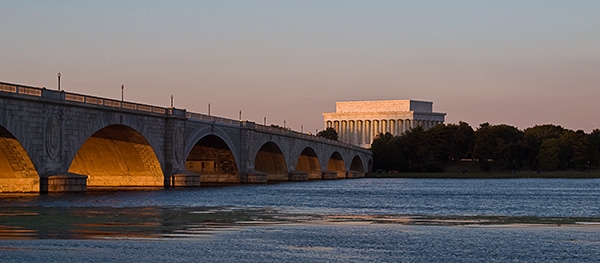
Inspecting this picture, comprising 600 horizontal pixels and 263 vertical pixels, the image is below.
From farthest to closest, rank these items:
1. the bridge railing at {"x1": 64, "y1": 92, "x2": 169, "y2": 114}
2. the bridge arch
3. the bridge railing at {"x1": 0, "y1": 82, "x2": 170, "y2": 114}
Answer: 1. the bridge arch
2. the bridge railing at {"x1": 64, "y1": 92, "x2": 169, "y2": 114}
3. the bridge railing at {"x1": 0, "y1": 82, "x2": 170, "y2": 114}

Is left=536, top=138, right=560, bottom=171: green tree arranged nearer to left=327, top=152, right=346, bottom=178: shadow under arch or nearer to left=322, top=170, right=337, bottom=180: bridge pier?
left=327, top=152, right=346, bottom=178: shadow under arch

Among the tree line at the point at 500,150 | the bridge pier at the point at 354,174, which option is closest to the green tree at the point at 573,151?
the tree line at the point at 500,150

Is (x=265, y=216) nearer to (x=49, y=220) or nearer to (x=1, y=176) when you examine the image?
(x=49, y=220)

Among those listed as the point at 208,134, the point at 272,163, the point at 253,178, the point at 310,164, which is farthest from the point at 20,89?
the point at 310,164

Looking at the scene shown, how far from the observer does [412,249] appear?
87.4ft

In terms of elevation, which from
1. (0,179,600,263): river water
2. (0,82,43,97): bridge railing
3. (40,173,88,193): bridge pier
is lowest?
(0,179,600,263): river water

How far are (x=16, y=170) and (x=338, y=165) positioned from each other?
114 m

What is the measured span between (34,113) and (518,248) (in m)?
42.3

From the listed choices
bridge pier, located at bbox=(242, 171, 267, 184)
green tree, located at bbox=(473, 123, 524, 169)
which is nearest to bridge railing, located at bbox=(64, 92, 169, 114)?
bridge pier, located at bbox=(242, 171, 267, 184)

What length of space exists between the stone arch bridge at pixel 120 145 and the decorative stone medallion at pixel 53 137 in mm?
70

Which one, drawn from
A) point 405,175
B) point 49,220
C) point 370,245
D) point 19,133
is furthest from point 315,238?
point 405,175

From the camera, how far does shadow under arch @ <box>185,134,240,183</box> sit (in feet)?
344

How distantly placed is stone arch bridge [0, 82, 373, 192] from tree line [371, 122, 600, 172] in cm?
5594

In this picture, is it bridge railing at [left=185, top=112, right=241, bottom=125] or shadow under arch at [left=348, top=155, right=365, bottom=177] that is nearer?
bridge railing at [left=185, top=112, right=241, bottom=125]
